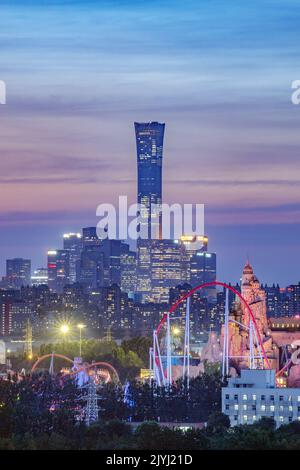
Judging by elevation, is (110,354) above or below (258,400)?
above

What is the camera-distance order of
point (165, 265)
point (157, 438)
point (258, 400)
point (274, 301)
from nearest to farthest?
1. point (157, 438)
2. point (258, 400)
3. point (274, 301)
4. point (165, 265)

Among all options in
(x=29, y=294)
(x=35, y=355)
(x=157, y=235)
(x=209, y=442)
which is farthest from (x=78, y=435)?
(x=157, y=235)

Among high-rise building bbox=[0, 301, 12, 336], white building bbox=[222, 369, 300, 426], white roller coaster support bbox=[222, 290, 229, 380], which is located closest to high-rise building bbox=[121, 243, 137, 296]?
high-rise building bbox=[0, 301, 12, 336]

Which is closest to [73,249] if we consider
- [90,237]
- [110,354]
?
[90,237]

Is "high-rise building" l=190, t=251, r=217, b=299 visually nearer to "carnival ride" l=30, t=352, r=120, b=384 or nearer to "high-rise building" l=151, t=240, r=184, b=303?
"high-rise building" l=151, t=240, r=184, b=303

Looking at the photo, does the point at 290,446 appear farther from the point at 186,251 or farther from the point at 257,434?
the point at 186,251

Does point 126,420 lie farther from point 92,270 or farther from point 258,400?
point 92,270

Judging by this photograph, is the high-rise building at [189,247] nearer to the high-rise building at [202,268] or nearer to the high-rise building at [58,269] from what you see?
the high-rise building at [202,268]
